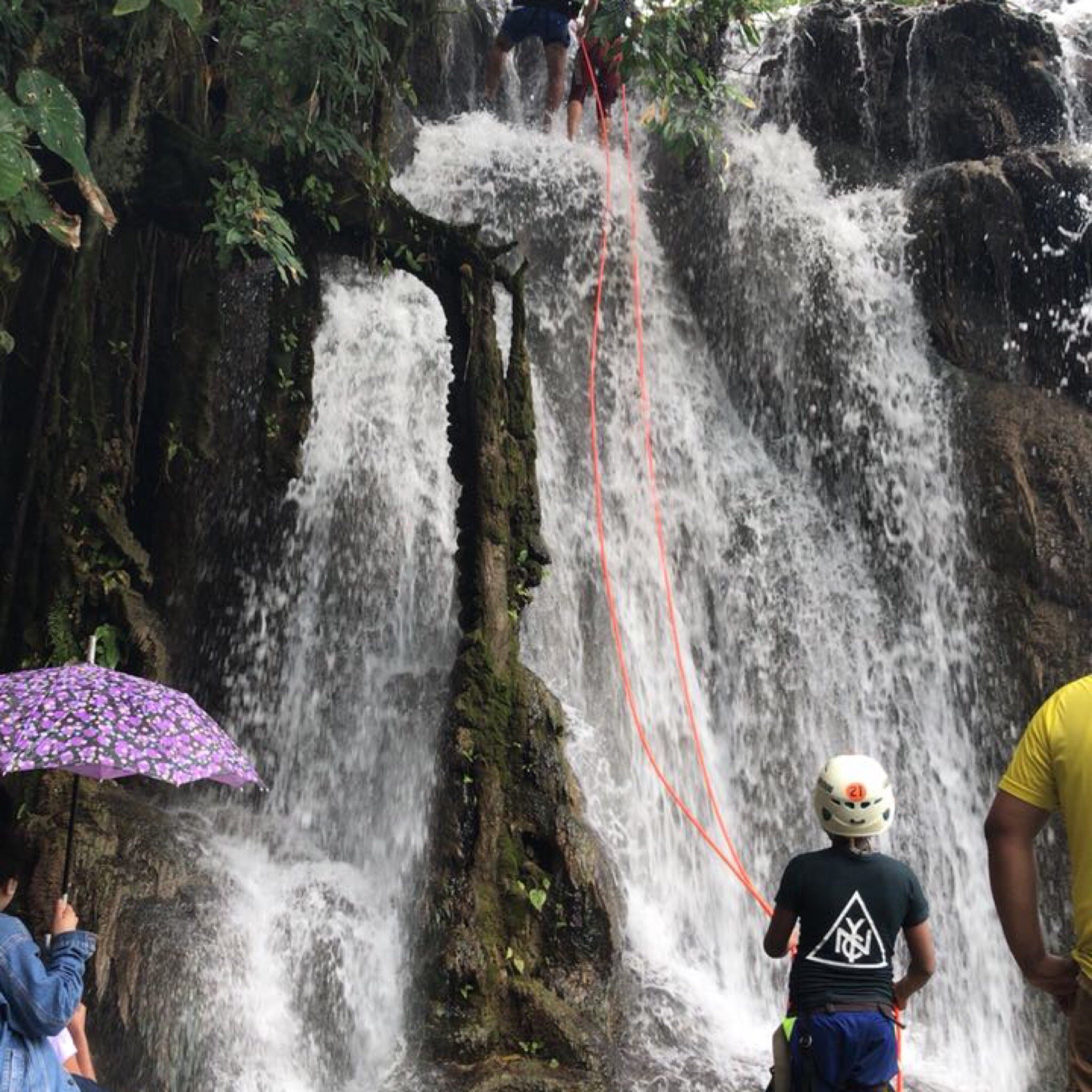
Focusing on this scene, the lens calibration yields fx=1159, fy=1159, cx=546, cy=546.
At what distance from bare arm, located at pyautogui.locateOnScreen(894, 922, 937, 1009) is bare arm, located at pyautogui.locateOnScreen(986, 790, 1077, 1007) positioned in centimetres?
84

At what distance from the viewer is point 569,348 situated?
10219mm

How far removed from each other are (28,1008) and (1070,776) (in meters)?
2.57

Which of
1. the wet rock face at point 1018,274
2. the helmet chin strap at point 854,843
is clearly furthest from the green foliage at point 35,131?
the wet rock face at point 1018,274

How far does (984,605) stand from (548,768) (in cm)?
478

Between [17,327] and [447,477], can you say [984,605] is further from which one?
[17,327]

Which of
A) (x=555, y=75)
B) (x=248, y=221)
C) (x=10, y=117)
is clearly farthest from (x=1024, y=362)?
(x=10, y=117)

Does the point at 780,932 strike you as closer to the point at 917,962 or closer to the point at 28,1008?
the point at 917,962

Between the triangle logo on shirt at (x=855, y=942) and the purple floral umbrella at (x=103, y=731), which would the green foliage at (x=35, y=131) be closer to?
the purple floral umbrella at (x=103, y=731)

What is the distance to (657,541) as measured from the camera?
30.8 feet

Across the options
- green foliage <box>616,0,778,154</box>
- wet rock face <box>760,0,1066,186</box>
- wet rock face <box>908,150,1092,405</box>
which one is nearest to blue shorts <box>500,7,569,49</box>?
green foliage <box>616,0,778,154</box>

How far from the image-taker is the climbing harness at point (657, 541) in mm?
7992

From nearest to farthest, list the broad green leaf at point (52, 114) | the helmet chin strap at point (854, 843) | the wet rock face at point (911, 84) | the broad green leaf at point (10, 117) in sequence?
1. the helmet chin strap at point (854, 843)
2. the broad green leaf at point (10, 117)
3. the broad green leaf at point (52, 114)
4. the wet rock face at point (911, 84)

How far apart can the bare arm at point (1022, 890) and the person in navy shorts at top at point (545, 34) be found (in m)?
9.25

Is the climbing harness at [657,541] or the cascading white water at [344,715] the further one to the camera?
the climbing harness at [657,541]
